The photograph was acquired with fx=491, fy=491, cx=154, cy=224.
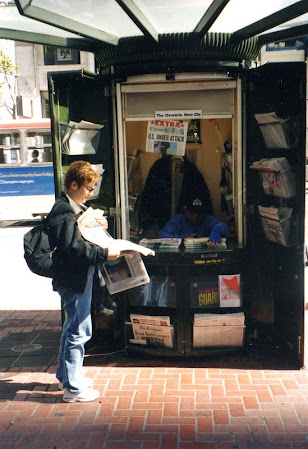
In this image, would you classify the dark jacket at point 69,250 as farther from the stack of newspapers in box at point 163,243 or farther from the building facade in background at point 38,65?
the building facade in background at point 38,65

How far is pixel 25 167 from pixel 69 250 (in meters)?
10.9

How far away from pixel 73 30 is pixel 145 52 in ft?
2.24

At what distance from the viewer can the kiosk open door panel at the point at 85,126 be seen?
421cm

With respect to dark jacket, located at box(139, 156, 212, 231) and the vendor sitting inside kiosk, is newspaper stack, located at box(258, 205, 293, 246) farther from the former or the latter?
dark jacket, located at box(139, 156, 212, 231)

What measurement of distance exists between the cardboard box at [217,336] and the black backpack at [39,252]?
1.56 meters

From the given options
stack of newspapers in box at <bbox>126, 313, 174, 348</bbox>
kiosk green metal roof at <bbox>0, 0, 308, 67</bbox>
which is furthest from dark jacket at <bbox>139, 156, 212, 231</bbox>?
kiosk green metal roof at <bbox>0, 0, 308, 67</bbox>

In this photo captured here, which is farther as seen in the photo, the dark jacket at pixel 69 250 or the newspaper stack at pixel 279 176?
the newspaper stack at pixel 279 176

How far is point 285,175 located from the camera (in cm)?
408

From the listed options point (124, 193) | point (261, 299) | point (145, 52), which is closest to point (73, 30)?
point (145, 52)

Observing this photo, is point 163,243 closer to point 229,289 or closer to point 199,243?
point 199,243

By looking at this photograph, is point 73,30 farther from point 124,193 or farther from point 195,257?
point 195,257

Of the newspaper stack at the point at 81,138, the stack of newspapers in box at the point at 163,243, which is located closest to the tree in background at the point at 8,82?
the newspaper stack at the point at 81,138

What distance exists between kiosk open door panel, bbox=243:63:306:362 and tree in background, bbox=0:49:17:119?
52.1 ft

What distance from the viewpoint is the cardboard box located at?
4371 mm
